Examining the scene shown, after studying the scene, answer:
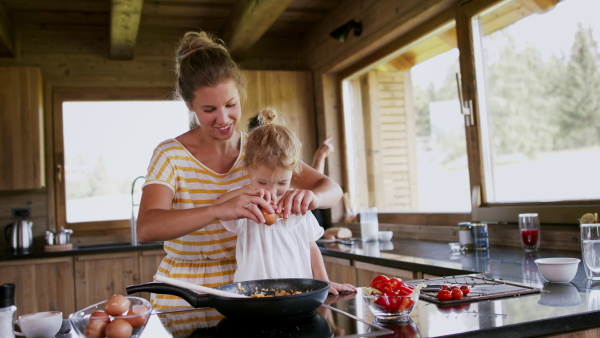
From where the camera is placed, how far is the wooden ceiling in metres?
4.04

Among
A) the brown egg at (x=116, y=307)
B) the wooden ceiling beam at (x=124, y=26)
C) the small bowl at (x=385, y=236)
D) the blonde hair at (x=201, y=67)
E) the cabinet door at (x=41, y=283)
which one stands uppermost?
the wooden ceiling beam at (x=124, y=26)

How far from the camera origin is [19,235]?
4250 millimetres

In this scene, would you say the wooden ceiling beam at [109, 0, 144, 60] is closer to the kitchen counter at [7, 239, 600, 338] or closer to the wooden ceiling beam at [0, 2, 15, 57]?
the wooden ceiling beam at [0, 2, 15, 57]

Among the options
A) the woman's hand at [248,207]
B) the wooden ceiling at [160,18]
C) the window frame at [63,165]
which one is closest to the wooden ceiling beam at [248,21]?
the wooden ceiling at [160,18]

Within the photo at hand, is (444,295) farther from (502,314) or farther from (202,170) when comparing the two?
(202,170)

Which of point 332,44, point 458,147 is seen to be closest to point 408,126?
point 458,147

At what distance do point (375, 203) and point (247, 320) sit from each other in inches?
126

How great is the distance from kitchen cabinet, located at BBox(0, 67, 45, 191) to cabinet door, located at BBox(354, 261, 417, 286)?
2.50 meters

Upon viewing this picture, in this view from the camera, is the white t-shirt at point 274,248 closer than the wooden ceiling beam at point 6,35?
Yes

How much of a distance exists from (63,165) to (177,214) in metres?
3.44

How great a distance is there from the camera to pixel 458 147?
3.42m

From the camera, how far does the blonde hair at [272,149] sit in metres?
1.79

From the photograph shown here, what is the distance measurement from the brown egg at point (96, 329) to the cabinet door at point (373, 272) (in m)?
1.74

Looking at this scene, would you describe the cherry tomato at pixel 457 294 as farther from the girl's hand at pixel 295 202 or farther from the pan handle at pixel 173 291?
the pan handle at pixel 173 291
